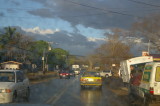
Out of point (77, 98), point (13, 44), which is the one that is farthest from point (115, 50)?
point (77, 98)

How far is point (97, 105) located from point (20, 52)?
55.4 meters

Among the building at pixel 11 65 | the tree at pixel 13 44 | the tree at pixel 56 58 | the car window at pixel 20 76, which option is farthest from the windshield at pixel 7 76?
the tree at pixel 56 58

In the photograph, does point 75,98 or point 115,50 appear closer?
point 75,98

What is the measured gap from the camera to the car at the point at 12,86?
38.8 feet

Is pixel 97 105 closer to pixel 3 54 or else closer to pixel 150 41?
pixel 150 41

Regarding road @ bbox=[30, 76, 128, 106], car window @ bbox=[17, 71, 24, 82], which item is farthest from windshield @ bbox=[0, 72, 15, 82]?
road @ bbox=[30, 76, 128, 106]

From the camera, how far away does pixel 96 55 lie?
77.2 m

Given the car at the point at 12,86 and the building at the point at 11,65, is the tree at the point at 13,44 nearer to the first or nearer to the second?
the building at the point at 11,65

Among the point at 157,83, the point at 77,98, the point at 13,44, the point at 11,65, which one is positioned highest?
the point at 13,44

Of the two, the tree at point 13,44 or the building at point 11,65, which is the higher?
the tree at point 13,44

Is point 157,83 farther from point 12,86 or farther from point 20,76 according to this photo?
point 20,76

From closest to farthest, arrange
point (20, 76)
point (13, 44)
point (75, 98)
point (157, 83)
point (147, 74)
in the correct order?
point (157, 83) < point (147, 74) < point (20, 76) < point (75, 98) < point (13, 44)

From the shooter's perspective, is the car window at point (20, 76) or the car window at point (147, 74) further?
the car window at point (20, 76)

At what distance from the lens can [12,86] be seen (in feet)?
40.7
